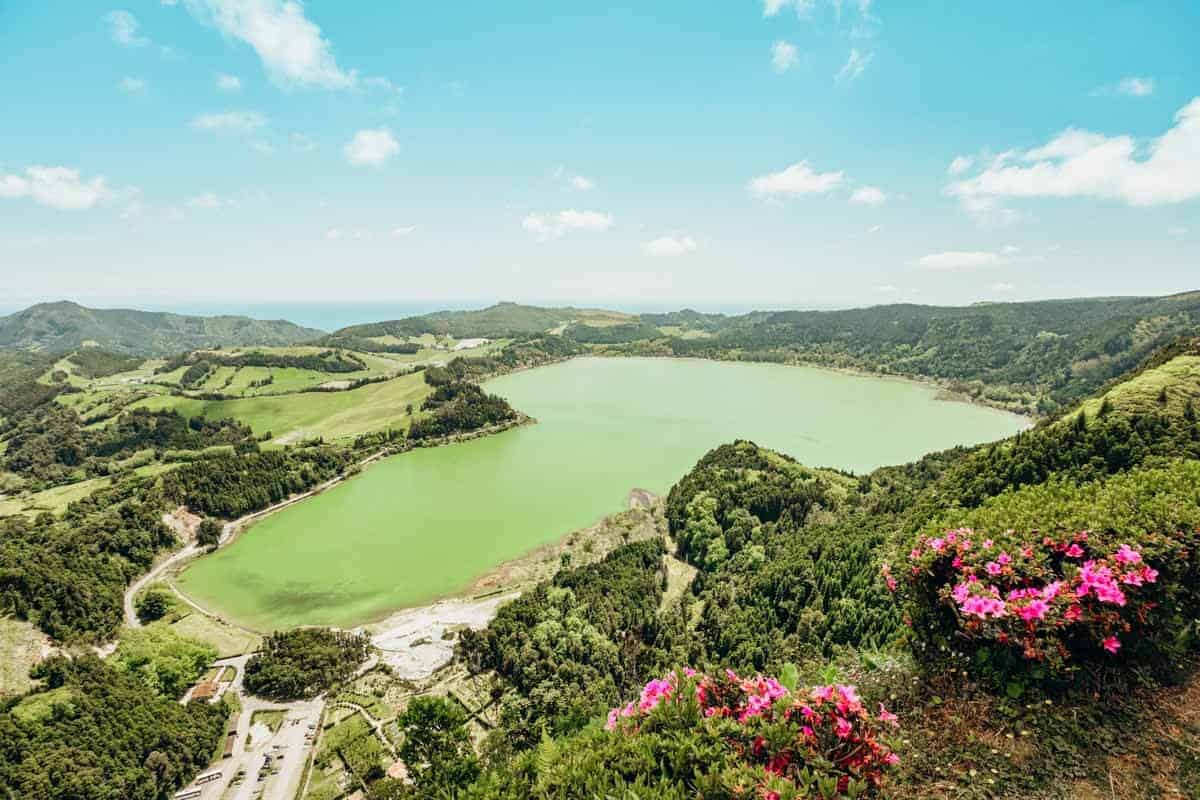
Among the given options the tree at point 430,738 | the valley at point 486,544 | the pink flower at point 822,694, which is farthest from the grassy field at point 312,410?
the pink flower at point 822,694

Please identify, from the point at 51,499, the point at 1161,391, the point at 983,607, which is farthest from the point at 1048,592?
the point at 51,499

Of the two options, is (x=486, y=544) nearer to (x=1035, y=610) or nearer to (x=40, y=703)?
(x=40, y=703)

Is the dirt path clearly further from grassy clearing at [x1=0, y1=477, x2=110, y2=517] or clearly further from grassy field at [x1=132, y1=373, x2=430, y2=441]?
grassy field at [x1=132, y1=373, x2=430, y2=441]

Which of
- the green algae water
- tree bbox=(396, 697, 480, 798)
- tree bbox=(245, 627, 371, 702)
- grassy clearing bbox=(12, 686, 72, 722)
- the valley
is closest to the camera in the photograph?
tree bbox=(396, 697, 480, 798)

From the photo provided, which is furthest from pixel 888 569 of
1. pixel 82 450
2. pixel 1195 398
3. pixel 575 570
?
pixel 82 450

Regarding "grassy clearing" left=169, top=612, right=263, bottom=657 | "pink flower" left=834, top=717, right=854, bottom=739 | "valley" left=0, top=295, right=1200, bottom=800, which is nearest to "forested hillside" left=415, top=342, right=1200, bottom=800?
"pink flower" left=834, top=717, right=854, bottom=739

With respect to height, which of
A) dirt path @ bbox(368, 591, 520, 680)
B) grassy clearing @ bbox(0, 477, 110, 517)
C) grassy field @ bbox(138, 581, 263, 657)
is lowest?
grassy field @ bbox(138, 581, 263, 657)
